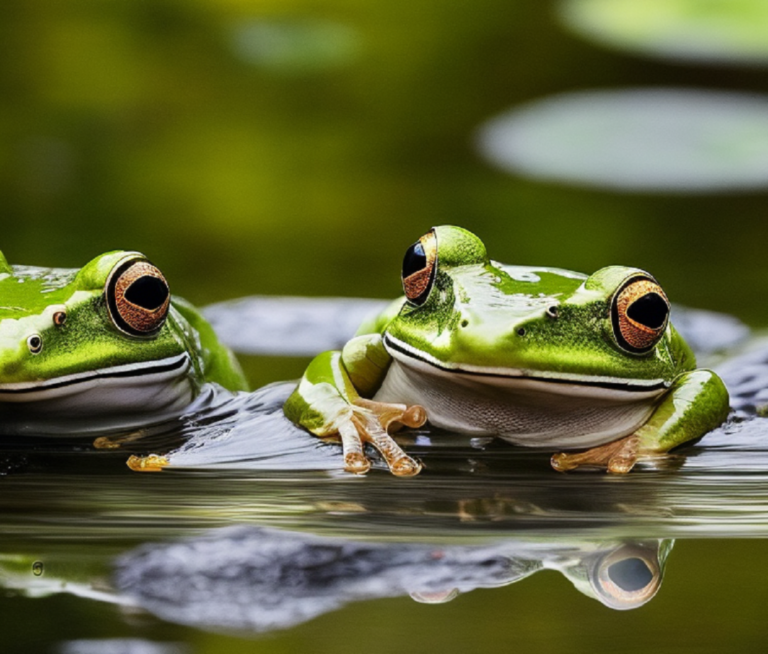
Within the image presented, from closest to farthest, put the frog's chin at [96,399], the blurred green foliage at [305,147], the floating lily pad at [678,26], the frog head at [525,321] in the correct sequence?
the frog head at [525,321], the frog's chin at [96,399], the blurred green foliage at [305,147], the floating lily pad at [678,26]

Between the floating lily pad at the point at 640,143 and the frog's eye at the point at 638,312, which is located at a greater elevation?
the frog's eye at the point at 638,312

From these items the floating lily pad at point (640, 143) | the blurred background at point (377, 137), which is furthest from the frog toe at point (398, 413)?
the floating lily pad at point (640, 143)

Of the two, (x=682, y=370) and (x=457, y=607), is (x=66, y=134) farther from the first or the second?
(x=457, y=607)

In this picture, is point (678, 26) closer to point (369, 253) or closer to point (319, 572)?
point (369, 253)

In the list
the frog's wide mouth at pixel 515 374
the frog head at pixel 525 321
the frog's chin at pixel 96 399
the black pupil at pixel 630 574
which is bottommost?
the frog's chin at pixel 96 399

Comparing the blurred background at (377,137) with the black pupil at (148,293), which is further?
the blurred background at (377,137)

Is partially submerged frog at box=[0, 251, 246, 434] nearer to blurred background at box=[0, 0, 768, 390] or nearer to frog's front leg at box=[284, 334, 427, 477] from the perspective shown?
frog's front leg at box=[284, 334, 427, 477]

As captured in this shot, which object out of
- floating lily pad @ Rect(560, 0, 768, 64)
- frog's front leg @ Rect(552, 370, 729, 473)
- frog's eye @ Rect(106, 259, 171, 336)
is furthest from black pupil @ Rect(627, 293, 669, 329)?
floating lily pad @ Rect(560, 0, 768, 64)

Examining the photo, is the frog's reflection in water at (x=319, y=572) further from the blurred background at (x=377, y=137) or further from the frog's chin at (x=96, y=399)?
the blurred background at (x=377, y=137)

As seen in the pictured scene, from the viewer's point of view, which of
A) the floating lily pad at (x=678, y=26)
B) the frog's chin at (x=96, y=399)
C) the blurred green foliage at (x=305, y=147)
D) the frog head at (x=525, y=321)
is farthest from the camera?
the floating lily pad at (x=678, y=26)
